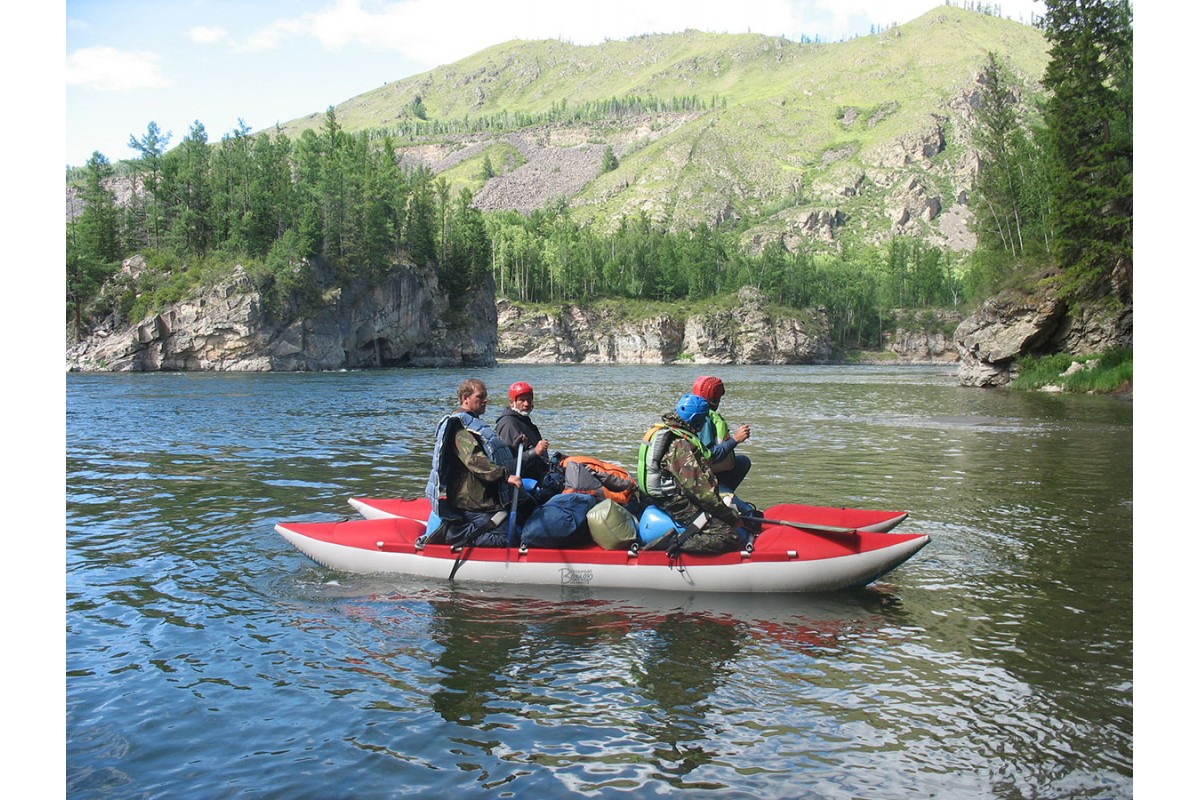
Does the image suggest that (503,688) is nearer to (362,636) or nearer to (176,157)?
(362,636)

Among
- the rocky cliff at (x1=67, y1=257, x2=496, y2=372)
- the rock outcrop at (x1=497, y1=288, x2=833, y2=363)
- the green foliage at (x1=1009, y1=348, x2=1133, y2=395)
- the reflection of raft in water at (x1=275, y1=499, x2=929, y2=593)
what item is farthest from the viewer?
the rock outcrop at (x1=497, y1=288, x2=833, y2=363)

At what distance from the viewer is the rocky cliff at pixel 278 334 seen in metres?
79.0

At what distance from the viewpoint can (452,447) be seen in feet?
36.3

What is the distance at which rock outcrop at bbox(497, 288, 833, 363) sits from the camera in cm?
13962

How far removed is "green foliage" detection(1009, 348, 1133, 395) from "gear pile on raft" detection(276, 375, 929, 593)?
3576 centimetres

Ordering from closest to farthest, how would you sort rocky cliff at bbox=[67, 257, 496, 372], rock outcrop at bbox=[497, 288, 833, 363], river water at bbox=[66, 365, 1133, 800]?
river water at bbox=[66, 365, 1133, 800]
rocky cliff at bbox=[67, 257, 496, 372]
rock outcrop at bbox=[497, 288, 833, 363]

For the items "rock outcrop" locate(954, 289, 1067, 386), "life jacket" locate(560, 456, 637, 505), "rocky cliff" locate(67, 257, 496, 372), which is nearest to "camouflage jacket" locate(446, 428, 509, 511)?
"life jacket" locate(560, 456, 637, 505)

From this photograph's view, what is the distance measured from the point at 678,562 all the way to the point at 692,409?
194 centimetres

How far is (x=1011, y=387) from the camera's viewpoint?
49.2 metres

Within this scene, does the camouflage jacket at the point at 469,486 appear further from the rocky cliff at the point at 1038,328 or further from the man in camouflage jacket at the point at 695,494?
the rocky cliff at the point at 1038,328

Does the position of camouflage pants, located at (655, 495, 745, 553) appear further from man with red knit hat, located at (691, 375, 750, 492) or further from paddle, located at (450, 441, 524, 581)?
paddle, located at (450, 441, 524, 581)

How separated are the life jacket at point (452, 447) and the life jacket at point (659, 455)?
72.5 inches

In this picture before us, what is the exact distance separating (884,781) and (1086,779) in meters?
1.50
